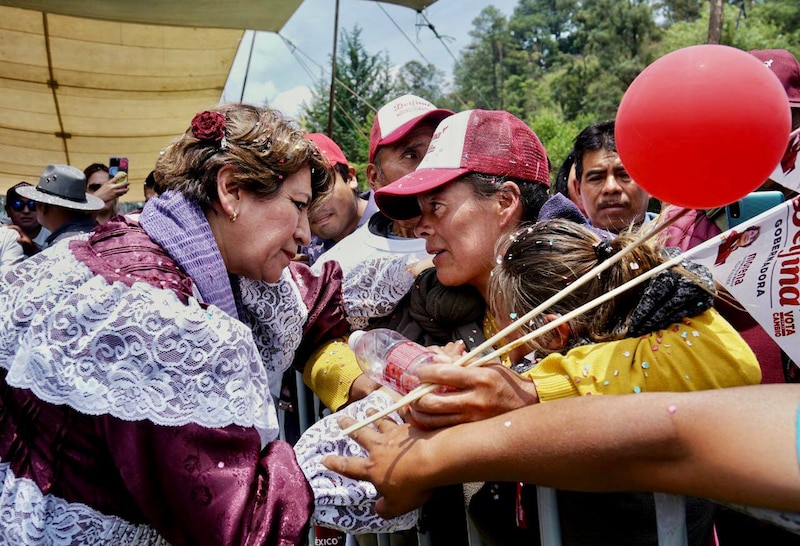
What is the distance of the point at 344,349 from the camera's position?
236 cm

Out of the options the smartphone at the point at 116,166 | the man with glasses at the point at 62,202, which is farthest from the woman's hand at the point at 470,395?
the smartphone at the point at 116,166

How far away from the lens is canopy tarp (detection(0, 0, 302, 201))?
28.0ft

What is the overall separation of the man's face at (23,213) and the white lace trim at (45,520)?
6018 mm

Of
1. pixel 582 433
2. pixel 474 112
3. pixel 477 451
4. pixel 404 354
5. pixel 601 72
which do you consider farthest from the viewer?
pixel 601 72

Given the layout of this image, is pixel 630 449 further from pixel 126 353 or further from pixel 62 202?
pixel 62 202

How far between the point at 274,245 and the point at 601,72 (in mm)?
54542

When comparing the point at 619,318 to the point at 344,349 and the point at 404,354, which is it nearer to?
the point at 404,354

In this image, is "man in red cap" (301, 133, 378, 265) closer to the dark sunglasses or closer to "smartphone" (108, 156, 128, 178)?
"smartphone" (108, 156, 128, 178)

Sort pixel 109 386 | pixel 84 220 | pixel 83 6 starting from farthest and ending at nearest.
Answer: pixel 83 6 → pixel 84 220 → pixel 109 386

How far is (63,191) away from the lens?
206 inches

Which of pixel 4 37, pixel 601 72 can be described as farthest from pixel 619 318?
pixel 601 72

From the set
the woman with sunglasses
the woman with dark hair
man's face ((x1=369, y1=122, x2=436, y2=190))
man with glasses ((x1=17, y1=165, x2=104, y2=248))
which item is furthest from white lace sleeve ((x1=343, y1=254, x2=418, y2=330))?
the woman with sunglasses

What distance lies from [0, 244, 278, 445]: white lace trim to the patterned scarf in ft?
0.56

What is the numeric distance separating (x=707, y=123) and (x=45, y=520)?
5.31 ft
